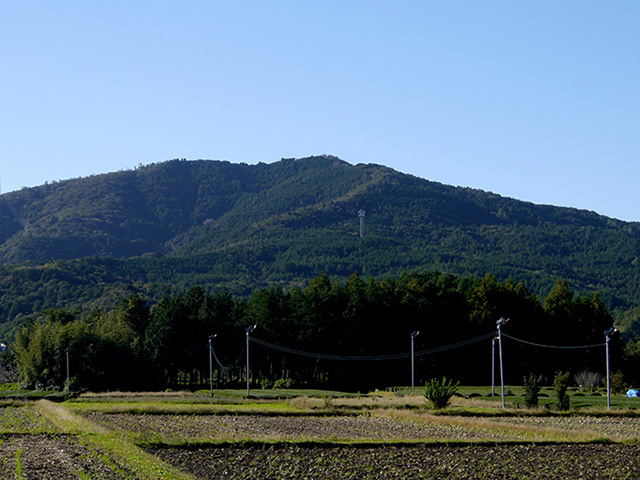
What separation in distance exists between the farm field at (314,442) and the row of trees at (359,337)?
118ft

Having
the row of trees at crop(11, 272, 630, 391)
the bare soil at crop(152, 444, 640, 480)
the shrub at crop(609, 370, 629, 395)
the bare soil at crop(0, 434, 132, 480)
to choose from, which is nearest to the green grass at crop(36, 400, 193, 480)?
the bare soil at crop(0, 434, 132, 480)

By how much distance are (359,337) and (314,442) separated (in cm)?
5932

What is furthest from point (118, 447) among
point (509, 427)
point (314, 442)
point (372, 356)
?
point (372, 356)

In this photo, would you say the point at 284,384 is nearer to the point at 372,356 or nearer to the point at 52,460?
the point at 372,356

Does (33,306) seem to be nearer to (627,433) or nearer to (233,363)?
(233,363)

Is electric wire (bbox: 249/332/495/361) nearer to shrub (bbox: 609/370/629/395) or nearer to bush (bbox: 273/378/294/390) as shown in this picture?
bush (bbox: 273/378/294/390)

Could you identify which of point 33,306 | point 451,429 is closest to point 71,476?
point 451,429

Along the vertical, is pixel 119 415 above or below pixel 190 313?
below

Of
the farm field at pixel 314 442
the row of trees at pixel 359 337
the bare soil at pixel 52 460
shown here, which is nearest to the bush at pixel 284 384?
the row of trees at pixel 359 337

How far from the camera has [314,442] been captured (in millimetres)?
36719

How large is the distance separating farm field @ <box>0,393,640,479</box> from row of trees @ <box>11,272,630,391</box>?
36.0m

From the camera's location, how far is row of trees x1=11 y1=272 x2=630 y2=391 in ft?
311

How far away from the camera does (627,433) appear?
4250 cm

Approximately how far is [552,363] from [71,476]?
79.1 meters
